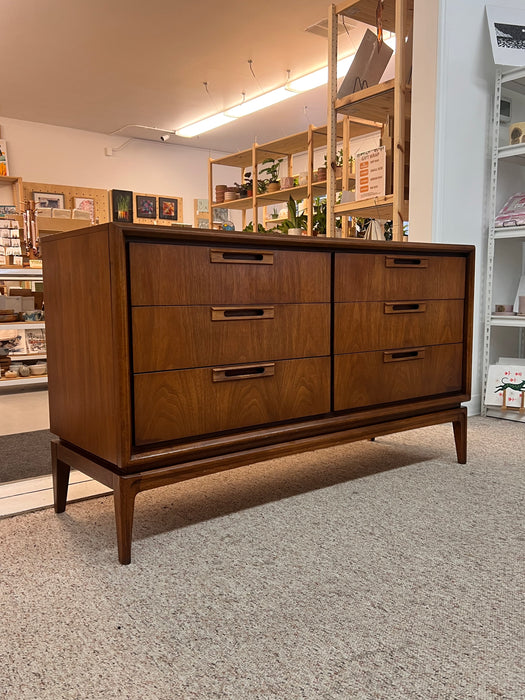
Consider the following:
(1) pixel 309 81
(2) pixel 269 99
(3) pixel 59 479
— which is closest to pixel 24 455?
(3) pixel 59 479

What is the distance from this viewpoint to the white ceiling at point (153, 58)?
4.54 m

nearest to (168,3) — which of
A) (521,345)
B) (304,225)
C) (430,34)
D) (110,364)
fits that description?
(304,225)

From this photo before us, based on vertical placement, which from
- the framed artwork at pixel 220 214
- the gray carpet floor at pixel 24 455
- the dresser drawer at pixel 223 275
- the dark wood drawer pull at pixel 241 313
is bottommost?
the gray carpet floor at pixel 24 455

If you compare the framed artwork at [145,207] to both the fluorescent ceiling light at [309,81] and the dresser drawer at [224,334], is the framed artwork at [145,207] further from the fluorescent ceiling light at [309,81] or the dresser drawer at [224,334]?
the dresser drawer at [224,334]

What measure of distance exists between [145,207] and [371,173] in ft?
20.6

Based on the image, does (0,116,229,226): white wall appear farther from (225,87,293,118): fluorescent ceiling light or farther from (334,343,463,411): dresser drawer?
(334,343,463,411): dresser drawer

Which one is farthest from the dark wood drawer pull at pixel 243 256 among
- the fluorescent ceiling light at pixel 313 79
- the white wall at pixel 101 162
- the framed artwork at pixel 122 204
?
the white wall at pixel 101 162

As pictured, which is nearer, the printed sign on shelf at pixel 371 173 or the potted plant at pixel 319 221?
the printed sign on shelf at pixel 371 173

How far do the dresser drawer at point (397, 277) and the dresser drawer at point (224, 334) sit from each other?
0.41 ft

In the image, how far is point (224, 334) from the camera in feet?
4.62

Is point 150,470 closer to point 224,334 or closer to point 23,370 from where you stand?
point 224,334

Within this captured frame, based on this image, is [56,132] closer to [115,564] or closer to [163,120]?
[163,120]

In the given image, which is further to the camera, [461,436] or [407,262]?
[461,436]

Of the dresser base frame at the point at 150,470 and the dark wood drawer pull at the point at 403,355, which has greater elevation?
the dark wood drawer pull at the point at 403,355
